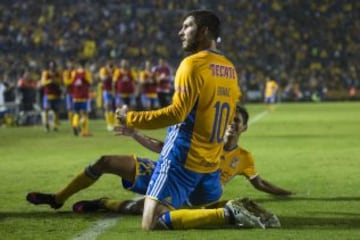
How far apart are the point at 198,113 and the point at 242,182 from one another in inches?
173

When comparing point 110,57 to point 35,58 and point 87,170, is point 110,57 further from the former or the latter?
point 87,170

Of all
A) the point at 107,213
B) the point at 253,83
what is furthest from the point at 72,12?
the point at 107,213

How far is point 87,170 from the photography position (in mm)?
8234

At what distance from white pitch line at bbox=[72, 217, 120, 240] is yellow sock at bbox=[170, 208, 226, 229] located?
67 cm

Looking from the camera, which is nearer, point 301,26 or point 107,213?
point 107,213

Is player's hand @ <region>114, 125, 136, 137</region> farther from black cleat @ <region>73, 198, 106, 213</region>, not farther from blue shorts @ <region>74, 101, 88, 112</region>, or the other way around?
blue shorts @ <region>74, 101, 88, 112</region>

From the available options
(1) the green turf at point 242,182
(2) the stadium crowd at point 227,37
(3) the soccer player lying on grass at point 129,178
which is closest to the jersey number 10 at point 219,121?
(3) the soccer player lying on grass at point 129,178

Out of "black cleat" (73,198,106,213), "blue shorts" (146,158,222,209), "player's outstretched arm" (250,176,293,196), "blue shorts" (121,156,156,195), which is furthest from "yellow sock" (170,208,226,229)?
"player's outstretched arm" (250,176,293,196)

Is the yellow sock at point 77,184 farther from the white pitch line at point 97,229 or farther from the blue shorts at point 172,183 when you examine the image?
the blue shorts at point 172,183

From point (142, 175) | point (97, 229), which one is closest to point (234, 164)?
point (142, 175)

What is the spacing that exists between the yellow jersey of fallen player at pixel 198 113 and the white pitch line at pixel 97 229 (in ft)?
2.90

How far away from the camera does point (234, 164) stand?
30.4 feet

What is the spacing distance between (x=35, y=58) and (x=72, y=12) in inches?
217

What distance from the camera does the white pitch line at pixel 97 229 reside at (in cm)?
702
